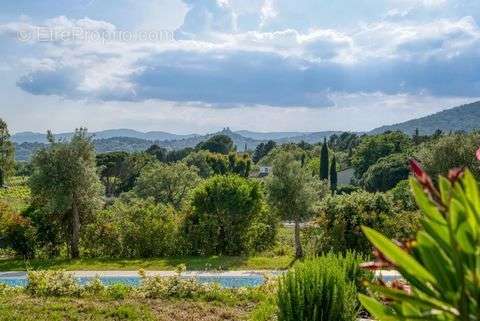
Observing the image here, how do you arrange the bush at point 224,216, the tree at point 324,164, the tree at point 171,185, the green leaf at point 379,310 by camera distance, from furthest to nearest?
the tree at point 324,164 → the tree at point 171,185 → the bush at point 224,216 → the green leaf at point 379,310

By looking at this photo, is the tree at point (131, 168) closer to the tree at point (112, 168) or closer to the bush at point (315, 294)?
the tree at point (112, 168)

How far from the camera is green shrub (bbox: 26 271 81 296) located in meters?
10.4

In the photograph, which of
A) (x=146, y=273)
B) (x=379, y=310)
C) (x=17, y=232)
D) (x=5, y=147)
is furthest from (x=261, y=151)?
(x=379, y=310)

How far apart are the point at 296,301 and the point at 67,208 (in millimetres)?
16322

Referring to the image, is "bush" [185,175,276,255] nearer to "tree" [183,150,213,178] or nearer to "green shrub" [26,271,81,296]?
"green shrub" [26,271,81,296]

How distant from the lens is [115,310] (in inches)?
336

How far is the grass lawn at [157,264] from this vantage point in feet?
57.9

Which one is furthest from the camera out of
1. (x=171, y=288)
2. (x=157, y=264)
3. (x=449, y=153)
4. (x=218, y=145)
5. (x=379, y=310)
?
(x=218, y=145)

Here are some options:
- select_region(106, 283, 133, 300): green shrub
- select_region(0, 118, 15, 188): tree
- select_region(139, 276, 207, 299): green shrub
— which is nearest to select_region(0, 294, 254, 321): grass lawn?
select_region(106, 283, 133, 300): green shrub

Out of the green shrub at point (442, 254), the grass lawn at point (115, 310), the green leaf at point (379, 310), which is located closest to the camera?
the green shrub at point (442, 254)

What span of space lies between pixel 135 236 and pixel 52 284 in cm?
1024

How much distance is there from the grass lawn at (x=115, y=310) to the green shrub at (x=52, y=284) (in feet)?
2.00

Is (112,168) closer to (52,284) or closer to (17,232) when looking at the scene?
(17,232)

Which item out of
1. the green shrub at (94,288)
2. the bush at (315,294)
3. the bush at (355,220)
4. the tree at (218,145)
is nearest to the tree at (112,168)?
the tree at (218,145)
